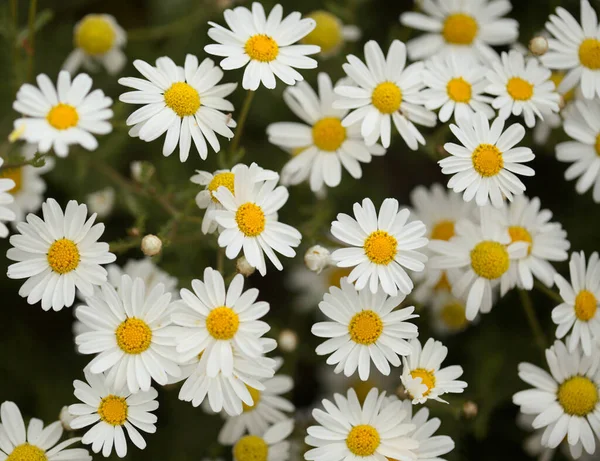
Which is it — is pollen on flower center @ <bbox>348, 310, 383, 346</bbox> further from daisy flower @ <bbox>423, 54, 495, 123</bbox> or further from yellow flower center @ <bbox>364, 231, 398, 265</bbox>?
daisy flower @ <bbox>423, 54, 495, 123</bbox>

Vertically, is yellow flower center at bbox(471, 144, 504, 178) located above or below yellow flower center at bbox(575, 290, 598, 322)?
above

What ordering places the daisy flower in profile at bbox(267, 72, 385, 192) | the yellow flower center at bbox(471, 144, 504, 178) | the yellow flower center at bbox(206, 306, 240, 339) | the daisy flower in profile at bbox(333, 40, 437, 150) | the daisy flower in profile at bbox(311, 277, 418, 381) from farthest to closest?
1. the daisy flower in profile at bbox(267, 72, 385, 192)
2. the daisy flower in profile at bbox(333, 40, 437, 150)
3. the yellow flower center at bbox(471, 144, 504, 178)
4. the daisy flower in profile at bbox(311, 277, 418, 381)
5. the yellow flower center at bbox(206, 306, 240, 339)

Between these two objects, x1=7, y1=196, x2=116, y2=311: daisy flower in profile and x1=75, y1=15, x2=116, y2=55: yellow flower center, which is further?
x1=75, y1=15, x2=116, y2=55: yellow flower center

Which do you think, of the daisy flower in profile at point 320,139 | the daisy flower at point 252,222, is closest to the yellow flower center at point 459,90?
the daisy flower in profile at point 320,139

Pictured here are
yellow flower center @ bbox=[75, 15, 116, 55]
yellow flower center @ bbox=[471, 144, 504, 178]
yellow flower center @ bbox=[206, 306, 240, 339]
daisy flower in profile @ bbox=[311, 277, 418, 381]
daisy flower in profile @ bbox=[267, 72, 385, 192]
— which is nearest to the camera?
yellow flower center @ bbox=[206, 306, 240, 339]

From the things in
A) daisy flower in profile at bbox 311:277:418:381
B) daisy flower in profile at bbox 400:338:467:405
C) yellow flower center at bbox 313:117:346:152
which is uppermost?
yellow flower center at bbox 313:117:346:152

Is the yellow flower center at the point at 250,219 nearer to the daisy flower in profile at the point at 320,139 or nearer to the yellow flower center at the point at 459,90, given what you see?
the daisy flower in profile at the point at 320,139

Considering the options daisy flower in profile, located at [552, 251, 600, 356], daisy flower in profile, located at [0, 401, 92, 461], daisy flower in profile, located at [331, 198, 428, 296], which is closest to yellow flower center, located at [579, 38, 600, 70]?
daisy flower in profile, located at [552, 251, 600, 356]
